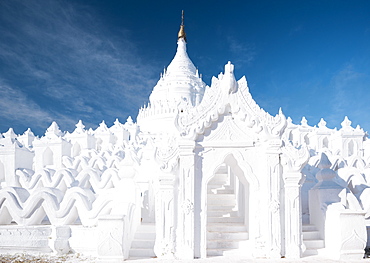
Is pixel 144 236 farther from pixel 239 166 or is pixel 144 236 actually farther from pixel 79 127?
pixel 79 127

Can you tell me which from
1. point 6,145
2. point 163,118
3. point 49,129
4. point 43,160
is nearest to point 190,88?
point 163,118

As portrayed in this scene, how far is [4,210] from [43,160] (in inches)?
641

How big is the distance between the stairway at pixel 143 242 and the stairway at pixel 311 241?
173 inches

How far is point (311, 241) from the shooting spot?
31.5 feet

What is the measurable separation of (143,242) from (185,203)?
6.11 ft

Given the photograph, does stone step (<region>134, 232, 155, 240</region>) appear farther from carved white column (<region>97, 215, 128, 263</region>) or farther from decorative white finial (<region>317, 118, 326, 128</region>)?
decorative white finial (<region>317, 118, 326, 128</region>)

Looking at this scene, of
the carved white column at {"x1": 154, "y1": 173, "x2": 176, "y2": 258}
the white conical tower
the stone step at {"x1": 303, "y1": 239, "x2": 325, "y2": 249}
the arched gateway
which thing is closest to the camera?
the carved white column at {"x1": 154, "y1": 173, "x2": 176, "y2": 258}

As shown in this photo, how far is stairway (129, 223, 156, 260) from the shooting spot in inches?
359

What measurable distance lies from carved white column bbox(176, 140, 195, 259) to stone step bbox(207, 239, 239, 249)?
91 cm

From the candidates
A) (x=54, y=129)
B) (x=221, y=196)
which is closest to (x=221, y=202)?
(x=221, y=196)

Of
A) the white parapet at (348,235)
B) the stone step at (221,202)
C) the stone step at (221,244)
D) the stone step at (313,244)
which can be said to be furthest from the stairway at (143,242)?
the white parapet at (348,235)

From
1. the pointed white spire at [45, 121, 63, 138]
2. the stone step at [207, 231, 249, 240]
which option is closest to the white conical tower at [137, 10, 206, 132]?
the pointed white spire at [45, 121, 63, 138]

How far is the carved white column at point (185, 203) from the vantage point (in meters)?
8.77

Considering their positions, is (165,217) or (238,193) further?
(238,193)
